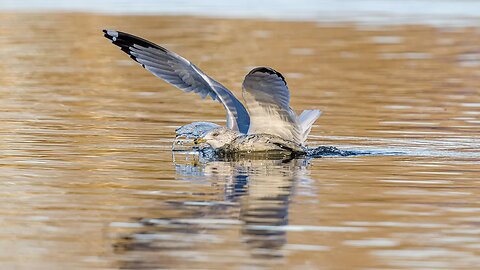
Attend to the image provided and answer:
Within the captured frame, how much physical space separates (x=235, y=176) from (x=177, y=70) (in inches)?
90.8

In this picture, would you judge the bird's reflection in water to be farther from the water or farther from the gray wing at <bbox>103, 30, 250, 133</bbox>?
the gray wing at <bbox>103, 30, 250, 133</bbox>

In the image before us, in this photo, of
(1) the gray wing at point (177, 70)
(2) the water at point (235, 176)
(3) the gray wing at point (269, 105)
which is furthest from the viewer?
(1) the gray wing at point (177, 70)

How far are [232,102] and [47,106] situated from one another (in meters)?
4.31

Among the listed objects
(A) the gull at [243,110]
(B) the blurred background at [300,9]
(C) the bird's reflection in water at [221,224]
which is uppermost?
(B) the blurred background at [300,9]

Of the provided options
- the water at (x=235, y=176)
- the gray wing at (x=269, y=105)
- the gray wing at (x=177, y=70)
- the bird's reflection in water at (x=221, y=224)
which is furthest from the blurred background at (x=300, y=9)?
the bird's reflection in water at (x=221, y=224)

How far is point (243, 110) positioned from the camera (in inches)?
510

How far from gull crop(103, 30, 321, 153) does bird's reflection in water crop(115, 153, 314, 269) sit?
0.77m

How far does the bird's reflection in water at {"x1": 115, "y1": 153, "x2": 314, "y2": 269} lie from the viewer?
780 cm

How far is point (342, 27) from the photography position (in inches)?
1179

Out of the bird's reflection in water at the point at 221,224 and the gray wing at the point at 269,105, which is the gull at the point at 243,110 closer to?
the gray wing at the point at 269,105

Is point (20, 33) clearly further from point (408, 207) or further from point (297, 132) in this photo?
point (408, 207)

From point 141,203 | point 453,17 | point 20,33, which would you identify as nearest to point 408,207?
point 141,203

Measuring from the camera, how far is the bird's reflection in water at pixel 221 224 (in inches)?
307

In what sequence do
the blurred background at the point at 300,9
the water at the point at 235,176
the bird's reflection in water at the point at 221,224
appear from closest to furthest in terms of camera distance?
the bird's reflection in water at the point at 221,224
the water at the point at 235,176
the blurred background at the point at 300,9
